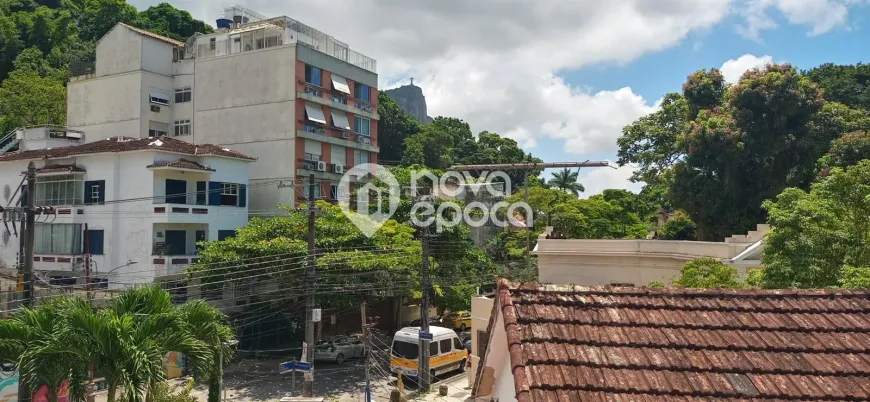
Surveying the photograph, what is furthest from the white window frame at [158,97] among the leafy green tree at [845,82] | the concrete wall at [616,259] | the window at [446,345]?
the leafy green tree at [845,82]

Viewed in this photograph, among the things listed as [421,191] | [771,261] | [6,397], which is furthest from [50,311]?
[421,191]

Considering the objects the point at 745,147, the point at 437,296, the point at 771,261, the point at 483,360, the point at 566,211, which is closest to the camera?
the point at 483,360

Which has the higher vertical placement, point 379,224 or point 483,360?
point 379,224

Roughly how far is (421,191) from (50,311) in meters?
22.0

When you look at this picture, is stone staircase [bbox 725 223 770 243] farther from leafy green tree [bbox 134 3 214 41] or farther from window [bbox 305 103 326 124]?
leafy green tree [bbox 134 3 214 41]

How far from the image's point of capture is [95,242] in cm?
2703

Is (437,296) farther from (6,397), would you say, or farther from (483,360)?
(483,360)

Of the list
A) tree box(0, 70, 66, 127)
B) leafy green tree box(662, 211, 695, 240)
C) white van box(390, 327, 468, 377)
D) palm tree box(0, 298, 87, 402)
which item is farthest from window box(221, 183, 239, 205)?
leafy green tree box(662, 211, 695, 240)

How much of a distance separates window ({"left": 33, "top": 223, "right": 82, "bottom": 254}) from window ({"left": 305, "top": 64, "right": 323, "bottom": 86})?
528 inches

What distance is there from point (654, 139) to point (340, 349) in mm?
21334

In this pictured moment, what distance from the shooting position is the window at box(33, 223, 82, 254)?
27141 millimetres

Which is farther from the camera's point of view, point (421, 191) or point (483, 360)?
point (421, 191)

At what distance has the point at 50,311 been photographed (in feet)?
32.6

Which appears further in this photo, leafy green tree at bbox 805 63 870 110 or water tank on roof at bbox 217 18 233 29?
leafy green tree at bbox 805 63 870 110
